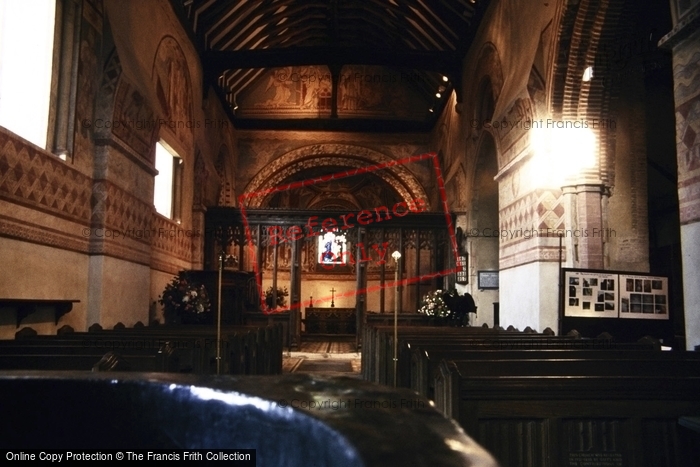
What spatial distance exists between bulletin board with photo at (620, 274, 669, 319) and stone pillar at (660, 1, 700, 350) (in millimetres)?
1438

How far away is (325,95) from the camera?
18.2 meters

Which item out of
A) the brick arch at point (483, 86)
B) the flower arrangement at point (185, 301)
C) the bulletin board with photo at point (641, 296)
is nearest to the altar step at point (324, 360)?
the flower arrangement at point (185, 301)

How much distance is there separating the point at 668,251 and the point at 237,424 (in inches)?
436

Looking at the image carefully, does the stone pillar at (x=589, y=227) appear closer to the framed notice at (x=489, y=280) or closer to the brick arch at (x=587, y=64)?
the brick arch at (x=587, y=64)

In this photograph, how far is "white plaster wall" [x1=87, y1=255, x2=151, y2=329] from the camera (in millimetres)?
7348

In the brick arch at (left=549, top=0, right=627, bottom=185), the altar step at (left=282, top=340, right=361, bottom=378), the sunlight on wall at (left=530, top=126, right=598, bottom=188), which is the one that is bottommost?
the altar step at (left=282, top=340, right=361, bottom=378)

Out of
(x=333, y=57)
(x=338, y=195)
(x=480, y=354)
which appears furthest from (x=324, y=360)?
(x=338, y=195)

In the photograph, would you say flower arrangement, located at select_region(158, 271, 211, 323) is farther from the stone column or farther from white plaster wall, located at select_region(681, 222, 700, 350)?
white plaster wall, located at select_region(681, 222, 700, 350)

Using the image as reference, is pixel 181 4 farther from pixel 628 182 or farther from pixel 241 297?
pixel 628 182

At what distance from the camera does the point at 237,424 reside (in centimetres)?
87

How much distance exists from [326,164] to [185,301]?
9.35 metres

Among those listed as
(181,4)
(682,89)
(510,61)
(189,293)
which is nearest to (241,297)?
(189,293)

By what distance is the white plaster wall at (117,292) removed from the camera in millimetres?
7348

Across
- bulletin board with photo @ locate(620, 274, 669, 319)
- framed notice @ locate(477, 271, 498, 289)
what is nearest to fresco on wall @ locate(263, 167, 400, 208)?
framed notice @ locate(477, 271, 498, 289)
